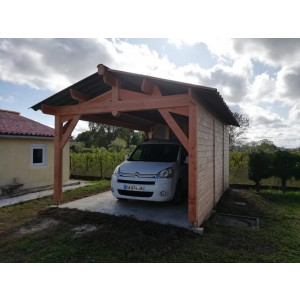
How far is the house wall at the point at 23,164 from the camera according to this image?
8664 mm

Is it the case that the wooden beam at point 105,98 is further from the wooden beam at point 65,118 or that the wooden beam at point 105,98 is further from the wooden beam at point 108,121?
the wooden beam at point 108,121

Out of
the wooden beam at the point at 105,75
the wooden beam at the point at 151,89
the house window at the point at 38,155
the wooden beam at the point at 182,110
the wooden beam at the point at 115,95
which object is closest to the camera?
the wooden beam at the point at 182,110

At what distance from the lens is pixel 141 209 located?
19.5ft

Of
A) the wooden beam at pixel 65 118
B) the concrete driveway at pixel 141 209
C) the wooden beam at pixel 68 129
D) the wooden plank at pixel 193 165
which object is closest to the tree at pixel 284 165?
the concrete driveway at pixel 141 209

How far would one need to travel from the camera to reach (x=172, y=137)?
10977mm

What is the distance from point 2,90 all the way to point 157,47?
623 cm

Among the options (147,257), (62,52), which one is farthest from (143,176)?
(62,52)

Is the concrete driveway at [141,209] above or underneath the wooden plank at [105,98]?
underneath

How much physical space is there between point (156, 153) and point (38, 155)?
651 centimetres

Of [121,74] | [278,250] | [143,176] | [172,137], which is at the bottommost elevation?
[278,250]

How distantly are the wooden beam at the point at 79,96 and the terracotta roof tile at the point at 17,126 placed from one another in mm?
4491

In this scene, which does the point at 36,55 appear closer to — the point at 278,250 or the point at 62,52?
the point at 62,52

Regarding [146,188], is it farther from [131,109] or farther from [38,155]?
[38,155]

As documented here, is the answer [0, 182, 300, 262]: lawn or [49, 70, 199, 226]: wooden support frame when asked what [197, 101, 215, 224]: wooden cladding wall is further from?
[0, 182, 300, 262]: lawn
